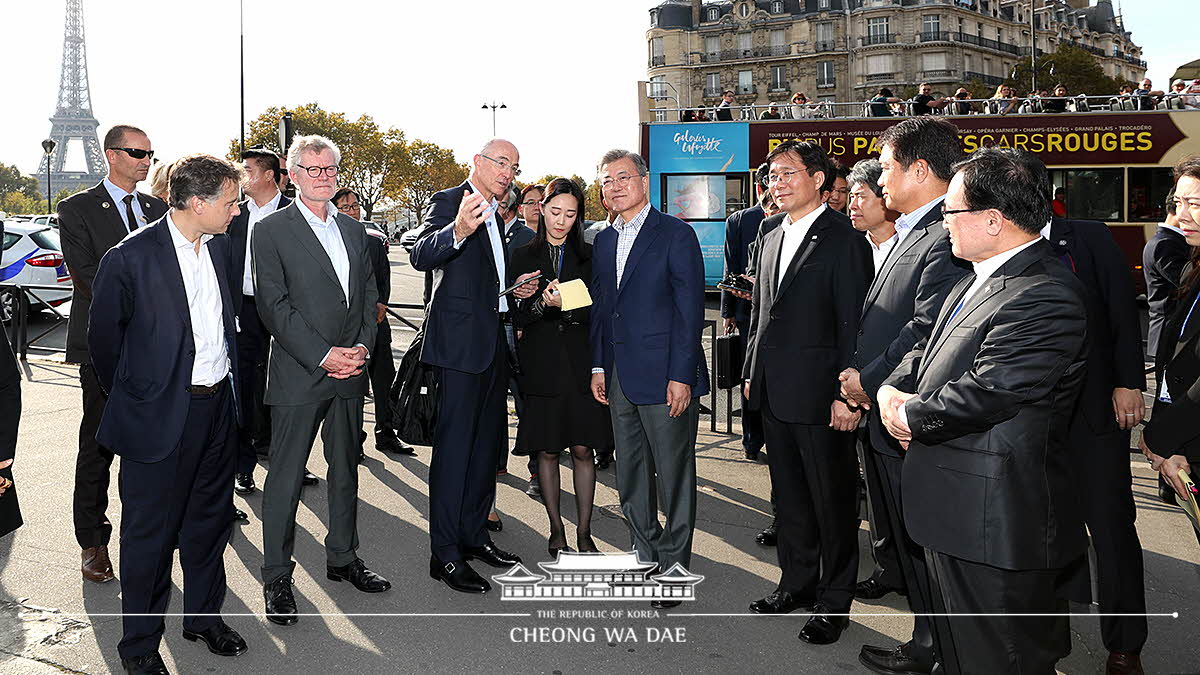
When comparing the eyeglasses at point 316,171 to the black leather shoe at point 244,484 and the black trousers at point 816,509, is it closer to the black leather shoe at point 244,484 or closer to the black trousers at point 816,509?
the black trousers at point 816,509

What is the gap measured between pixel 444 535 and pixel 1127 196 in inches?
705

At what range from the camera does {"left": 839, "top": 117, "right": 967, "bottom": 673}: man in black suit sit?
3.46m

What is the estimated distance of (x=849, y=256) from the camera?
419cm

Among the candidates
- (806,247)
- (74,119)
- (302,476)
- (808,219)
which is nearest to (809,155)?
(808,219)

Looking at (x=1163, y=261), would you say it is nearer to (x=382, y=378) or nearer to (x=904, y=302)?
(x=904, y=302)

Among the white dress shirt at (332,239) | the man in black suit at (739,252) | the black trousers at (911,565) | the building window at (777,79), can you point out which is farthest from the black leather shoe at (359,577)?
the building window at (777,79)

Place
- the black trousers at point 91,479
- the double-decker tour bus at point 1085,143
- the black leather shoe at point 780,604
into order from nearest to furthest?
the black leather shoe at point 780,604 < the black trousers at point 91,479 < the double-decker tour bus at point 1085,143

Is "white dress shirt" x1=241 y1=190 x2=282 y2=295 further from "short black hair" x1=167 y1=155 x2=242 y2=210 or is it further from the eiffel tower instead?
the eiffel tower

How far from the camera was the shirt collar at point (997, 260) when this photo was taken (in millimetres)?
2721

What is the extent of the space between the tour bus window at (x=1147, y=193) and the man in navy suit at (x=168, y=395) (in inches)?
737

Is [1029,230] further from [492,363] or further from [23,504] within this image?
[23,504]

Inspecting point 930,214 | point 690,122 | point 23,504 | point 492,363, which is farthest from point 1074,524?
point 690,122

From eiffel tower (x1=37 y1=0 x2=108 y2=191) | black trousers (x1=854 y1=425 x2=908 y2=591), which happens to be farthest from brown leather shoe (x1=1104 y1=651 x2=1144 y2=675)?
eiffel tower (x1=37 y1=0 x2=108 y2=191)

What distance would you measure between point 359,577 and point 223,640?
0.82m
